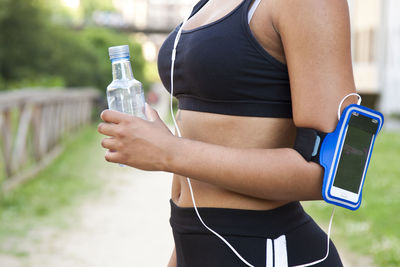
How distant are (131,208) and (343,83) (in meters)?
7.48

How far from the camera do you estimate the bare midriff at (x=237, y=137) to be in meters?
1.77

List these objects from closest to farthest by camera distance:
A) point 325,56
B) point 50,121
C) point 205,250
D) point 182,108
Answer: point 325,56, point 205,250, point 182,108, point 50,121

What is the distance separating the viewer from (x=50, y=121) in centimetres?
1453

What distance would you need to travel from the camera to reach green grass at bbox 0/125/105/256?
7.50 m

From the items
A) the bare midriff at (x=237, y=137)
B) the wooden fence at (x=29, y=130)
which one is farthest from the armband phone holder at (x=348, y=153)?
the wooden fence at (x=29, y=130)

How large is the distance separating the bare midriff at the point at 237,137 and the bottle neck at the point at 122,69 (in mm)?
234

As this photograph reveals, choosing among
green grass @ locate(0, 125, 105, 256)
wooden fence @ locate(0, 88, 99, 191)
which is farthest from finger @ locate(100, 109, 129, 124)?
wooden fence @ locate(0, 88, 99, 191)

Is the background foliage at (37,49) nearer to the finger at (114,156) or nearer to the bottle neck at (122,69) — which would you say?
the bottle neck at (122,69)

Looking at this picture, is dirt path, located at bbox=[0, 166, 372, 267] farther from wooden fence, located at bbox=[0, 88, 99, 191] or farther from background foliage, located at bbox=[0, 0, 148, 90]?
background foliage, located at bbox=[0, 0, 148, 90]

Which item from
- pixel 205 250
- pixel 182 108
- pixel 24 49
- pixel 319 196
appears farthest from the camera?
pixel 24 49

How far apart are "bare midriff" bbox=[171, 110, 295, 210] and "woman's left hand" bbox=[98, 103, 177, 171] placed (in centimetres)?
21

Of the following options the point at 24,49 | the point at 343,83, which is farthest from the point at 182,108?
the point at 24,49

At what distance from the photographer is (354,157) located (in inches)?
65.6

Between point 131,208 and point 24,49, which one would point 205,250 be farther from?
point 24,49
